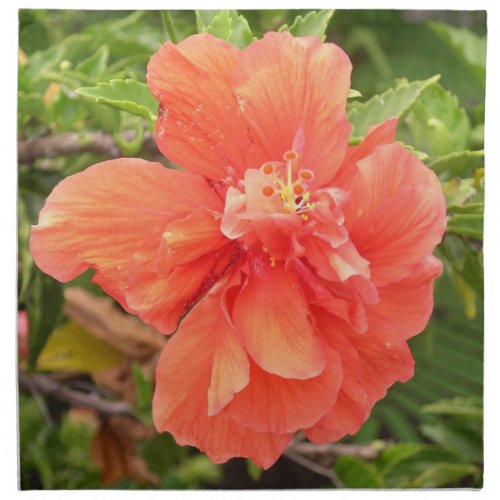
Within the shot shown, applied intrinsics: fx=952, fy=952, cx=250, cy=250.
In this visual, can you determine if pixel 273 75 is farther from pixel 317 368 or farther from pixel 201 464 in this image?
pixel 201 464

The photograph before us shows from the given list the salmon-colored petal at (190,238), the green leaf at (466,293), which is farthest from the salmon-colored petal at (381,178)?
the green leaf at (466,293)

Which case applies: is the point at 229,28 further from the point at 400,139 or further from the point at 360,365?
the point at 360,365

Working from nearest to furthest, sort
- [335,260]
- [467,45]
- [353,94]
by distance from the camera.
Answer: [335,260] → [353,94] → [467,45]

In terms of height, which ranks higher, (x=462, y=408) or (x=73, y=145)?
(x=73, y=145)

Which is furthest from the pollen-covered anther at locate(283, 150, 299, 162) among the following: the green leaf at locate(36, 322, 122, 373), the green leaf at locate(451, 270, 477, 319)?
the green leaf at locate(36, 322, 122, 373)

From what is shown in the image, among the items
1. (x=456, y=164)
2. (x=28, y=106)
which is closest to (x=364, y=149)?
(x=456, y=164)

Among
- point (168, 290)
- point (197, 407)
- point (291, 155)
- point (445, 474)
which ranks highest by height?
point (291, 155)

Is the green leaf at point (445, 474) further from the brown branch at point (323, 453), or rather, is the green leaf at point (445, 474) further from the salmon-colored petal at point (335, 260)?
the salmon-colored petal at point (335, 260)
